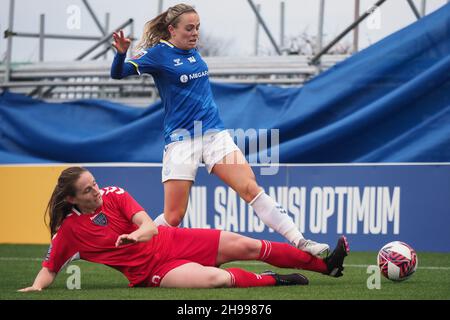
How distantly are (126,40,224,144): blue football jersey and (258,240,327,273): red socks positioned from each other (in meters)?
1.11

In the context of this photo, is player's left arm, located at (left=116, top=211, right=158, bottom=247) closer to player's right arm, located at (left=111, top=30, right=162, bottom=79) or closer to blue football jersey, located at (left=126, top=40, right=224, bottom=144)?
blue football jersey, located at (left=126, top=40, right=224, bottom=144)

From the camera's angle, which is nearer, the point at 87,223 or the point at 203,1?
the point at 87,223

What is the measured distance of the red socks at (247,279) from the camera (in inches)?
266

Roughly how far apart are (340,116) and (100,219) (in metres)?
5.13

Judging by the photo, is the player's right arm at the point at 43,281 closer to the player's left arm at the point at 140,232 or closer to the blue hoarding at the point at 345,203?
the player's left arm at the point at 140,232

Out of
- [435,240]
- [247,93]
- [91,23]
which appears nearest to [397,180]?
[435,240]

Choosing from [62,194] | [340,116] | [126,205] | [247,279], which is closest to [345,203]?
[340,116]

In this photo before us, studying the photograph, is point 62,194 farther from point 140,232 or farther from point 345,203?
point 345,203

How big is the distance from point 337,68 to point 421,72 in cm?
100

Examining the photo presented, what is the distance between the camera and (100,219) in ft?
22.3

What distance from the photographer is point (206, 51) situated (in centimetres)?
2573

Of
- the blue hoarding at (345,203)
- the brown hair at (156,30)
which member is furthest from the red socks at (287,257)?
the blue hoarding at (345,203)

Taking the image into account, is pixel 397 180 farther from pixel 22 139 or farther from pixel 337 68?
pixel 22 139

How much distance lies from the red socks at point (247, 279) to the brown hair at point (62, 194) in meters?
1.17
